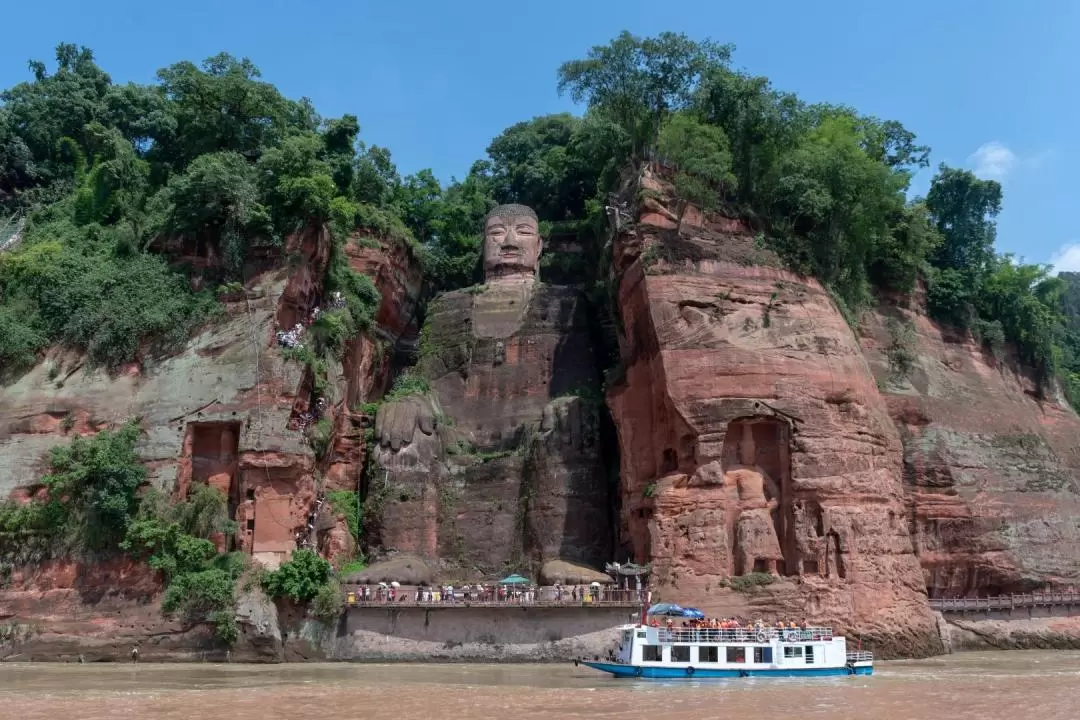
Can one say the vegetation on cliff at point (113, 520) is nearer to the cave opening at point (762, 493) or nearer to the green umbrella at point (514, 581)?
the green umbrella at point (514, 581)

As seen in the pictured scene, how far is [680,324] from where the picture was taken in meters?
31.7

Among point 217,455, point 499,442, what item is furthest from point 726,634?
point 217,455

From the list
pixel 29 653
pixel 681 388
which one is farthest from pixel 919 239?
pixel 29 653

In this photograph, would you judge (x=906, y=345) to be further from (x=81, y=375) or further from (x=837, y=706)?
(x=81, y=375)

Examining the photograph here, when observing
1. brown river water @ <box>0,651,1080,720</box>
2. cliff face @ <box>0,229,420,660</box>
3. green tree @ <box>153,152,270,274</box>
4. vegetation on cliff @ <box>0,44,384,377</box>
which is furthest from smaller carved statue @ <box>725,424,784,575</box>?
green tree @ <box>153,152,270,274</box>

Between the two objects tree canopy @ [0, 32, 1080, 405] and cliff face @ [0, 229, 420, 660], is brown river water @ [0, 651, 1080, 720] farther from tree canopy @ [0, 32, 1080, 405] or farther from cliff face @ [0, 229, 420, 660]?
tree canopy @ [0, 32, 1080, 405]

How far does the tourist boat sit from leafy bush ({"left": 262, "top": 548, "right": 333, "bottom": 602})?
28.6 feet

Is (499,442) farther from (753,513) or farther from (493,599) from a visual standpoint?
(753,513)

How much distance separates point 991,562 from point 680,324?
508 inches

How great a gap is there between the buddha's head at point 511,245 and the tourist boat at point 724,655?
71.7 ft

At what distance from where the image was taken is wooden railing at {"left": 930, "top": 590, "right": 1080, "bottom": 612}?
1282 inches

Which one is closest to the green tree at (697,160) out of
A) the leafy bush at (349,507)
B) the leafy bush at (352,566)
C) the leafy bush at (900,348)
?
the leafy bush at (900,348)

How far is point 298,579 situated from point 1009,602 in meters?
22.4

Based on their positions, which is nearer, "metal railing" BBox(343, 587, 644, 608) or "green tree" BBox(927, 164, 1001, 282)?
"metal railing" BBox(343, 587, 644, 608)
